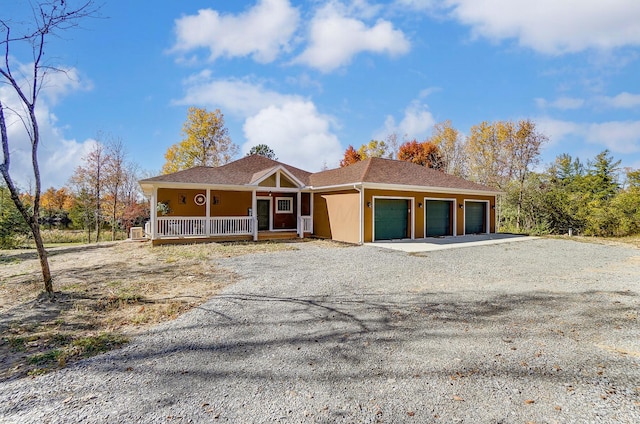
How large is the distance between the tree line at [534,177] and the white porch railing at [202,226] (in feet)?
49.1

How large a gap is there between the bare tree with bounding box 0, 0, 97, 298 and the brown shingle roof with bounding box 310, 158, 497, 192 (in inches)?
383

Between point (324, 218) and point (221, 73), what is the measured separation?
798 cm

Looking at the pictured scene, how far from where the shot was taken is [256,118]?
21.3m

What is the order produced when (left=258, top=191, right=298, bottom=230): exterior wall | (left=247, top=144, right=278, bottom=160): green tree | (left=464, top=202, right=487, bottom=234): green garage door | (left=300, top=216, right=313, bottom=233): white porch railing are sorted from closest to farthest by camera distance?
1. (left=300, top=216, right=313, bottom=233): white porch railing
2. (left=258, top=191, right=298, bottom=230): exterior wall
3. (left=464, top=202, right=487, bottom=234): green garage door
4. (left=247, top=144, right=278, bottom=160): green tree

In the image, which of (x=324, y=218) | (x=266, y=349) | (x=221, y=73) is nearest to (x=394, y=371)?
(x=266, y=349)

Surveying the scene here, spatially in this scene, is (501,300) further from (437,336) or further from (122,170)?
(122,170)

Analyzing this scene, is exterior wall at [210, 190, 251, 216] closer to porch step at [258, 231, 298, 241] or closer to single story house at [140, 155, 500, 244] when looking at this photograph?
single story house at [140, 155, 500, 244]

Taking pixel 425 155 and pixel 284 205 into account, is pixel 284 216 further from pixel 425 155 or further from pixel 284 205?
pixel 425 155

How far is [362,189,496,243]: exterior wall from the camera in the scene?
42.5 ft

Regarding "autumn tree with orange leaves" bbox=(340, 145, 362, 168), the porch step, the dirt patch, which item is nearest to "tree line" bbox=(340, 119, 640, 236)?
"autumn tree with orange leaves" bbox=(340, 145, 362, 168)

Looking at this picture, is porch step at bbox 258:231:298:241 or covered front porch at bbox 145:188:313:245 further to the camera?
porch step at bbox 258:231:298:241

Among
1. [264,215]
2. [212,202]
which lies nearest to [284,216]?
[264,215]

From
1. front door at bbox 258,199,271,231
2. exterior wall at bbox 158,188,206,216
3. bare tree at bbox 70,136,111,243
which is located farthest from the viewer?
bare tree at bbox 70,136,111,243

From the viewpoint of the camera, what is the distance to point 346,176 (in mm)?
14711
